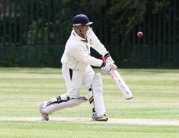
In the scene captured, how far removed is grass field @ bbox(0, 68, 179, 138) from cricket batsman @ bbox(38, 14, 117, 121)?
256 millimetres

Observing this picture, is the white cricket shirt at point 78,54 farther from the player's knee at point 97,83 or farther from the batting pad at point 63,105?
the batting pad at point 63,105

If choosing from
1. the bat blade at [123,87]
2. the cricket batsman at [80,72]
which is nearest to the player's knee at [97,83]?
the cricket batsman at [80,72]

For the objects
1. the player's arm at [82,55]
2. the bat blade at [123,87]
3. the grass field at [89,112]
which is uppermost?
the player's arm at [82,55]

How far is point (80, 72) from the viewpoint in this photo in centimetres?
1273

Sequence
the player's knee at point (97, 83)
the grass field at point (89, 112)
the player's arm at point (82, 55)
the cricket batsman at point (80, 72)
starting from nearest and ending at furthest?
the grass field at point (89, 112), the player's arm at point (82, 55), the cricket batsman at point (80, 72), the player's knee at point (97, 83)

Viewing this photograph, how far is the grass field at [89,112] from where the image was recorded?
11.0m

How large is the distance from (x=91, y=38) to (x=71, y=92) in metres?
0.97

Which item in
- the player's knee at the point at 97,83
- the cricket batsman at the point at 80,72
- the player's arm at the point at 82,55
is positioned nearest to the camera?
the player's arm at the point at 82,55

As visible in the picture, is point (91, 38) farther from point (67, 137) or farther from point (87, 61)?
point (67, 137)

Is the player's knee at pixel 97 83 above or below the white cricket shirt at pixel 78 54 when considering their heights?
below

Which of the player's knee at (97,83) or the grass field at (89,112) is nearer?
the grass field at (89,112)

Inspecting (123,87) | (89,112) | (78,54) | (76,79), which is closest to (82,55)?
(78,54)

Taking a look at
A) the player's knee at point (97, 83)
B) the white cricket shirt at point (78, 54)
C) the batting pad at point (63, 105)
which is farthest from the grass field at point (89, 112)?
the white cricket shirt at point (78, 54)

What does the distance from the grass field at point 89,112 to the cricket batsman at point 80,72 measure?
0.26 m
